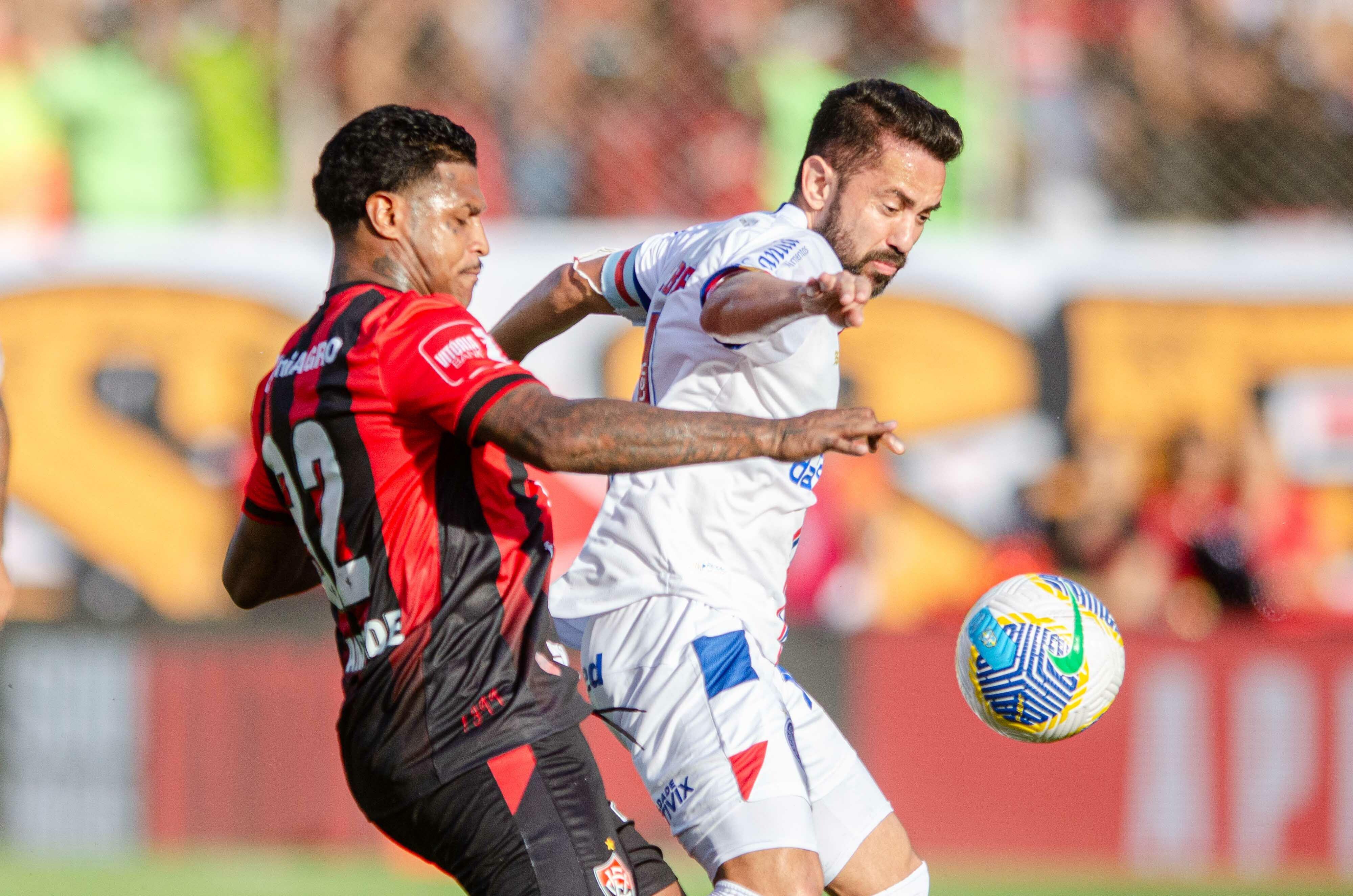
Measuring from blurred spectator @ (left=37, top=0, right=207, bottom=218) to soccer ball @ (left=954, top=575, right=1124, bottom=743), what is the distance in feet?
26.9

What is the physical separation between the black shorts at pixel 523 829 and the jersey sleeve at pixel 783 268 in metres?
1.14

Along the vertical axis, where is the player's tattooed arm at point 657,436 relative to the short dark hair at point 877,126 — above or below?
below

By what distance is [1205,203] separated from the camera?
11.9 meters

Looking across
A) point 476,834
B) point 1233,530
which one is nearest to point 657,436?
point 476,834

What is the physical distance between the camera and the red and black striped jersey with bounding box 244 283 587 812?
3748 mm

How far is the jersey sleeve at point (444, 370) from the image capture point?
3.64 m

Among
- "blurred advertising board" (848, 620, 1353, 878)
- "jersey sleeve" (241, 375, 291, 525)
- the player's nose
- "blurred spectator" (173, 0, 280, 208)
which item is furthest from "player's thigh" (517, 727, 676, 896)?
"blurred spectator" (173, 0, 280, 208)

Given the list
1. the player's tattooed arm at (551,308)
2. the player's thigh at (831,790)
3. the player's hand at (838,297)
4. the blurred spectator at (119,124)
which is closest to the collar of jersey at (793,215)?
the player's tattooed arm at (551,308)

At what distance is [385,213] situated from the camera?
398 cm

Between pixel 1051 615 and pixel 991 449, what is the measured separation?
6.94m

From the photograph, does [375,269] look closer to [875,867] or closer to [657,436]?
[657,436]

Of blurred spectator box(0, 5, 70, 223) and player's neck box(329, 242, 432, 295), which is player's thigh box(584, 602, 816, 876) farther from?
blurred spectator box(0, 5, 70, 223)

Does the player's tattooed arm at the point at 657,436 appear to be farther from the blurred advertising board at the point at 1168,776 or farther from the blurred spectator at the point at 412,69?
the blurred spectator at the point at 412,69

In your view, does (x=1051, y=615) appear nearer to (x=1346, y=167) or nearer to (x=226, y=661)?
(x=226, y=661)
